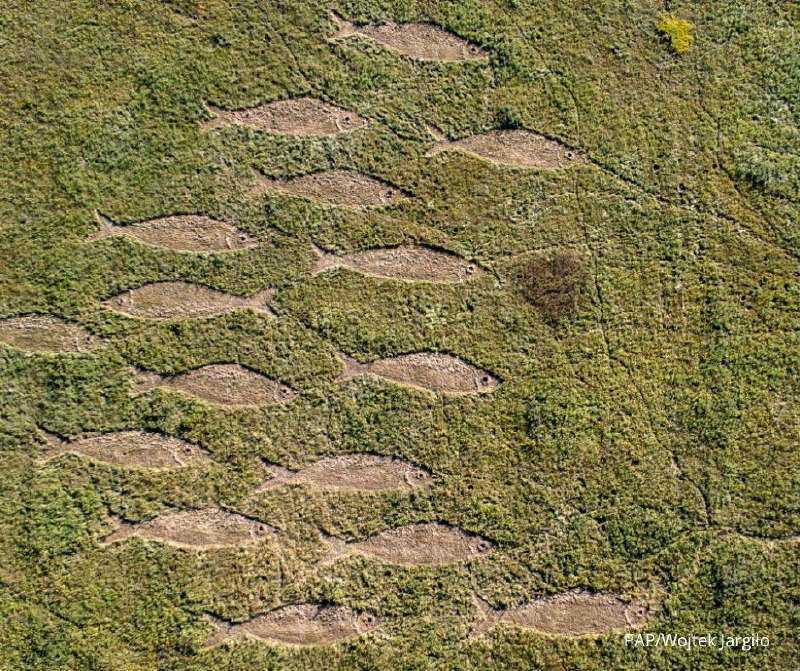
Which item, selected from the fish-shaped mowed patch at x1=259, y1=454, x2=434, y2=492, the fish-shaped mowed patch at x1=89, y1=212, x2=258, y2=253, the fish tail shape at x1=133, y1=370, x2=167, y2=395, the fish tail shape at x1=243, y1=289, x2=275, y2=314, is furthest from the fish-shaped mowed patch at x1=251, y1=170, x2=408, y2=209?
the fish-shaped mowed patch at x1=259, y1=454, x2=434, y2=492

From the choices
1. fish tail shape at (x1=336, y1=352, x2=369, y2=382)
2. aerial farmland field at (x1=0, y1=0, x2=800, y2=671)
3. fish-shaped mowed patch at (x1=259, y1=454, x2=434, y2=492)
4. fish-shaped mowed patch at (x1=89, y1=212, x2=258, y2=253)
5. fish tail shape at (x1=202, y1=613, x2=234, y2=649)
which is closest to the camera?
fish tail shape at (x1=202, y1=613, x2=234, y2=649)

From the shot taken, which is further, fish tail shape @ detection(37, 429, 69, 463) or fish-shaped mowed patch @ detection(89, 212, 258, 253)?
fish-shaped mowed patch @ detection(89, 212, 258, 253)

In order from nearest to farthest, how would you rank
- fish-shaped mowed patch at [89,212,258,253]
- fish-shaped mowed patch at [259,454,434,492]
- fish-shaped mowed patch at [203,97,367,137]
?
fish-shaped mowed patch at [259,454,434,492]
fish-shaped mowed patch at [89,212,258,253]
fish-shaped mowed patch at [203,97,367,137]

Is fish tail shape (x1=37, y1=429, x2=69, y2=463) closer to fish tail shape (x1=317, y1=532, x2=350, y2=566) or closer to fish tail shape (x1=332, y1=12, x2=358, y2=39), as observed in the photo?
fish tail shape (x1=317, y1=532, x2=350, y2=566)

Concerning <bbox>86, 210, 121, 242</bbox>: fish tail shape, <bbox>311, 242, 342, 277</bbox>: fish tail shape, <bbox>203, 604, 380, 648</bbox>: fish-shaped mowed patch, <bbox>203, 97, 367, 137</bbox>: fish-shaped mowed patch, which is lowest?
<bbox>203, 604, 380, 648</bbox>: fish-shaped mowed patch

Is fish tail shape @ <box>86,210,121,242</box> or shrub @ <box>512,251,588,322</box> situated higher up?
shrub @ <box>512,251,588,322</box>
